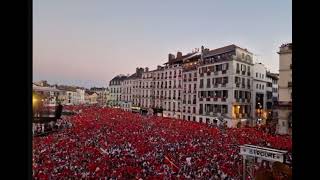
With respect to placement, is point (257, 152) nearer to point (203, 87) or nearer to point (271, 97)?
point (271, 97)

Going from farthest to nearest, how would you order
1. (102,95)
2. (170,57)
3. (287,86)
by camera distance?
(102,95)
(170,57)
(287,86)

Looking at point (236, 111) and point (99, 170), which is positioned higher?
point (236, 111)

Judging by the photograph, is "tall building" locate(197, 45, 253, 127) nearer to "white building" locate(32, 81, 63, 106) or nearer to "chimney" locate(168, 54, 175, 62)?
"chimney" locate(168, 54, 175, 62)

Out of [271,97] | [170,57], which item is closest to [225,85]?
[271,97]

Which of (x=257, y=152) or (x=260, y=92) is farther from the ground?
(x=260, y=92)

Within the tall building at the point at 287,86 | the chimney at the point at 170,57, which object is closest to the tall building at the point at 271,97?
the tall building at the point at 287,86
